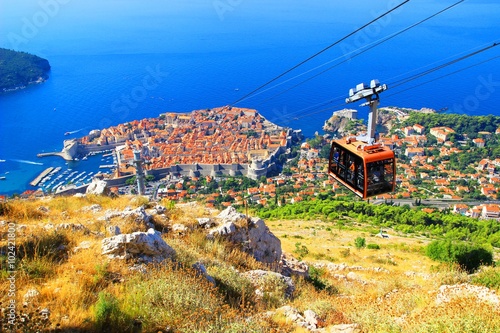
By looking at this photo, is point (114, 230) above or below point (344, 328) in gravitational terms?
above

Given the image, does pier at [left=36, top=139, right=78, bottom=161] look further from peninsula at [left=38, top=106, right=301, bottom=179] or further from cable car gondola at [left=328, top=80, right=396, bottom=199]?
cable car gondola at [left=328, top=80, right=396, bottom=199]

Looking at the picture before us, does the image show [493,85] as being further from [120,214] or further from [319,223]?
[120,214]

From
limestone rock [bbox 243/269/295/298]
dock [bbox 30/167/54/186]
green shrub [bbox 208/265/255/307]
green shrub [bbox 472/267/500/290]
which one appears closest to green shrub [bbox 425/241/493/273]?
green shrub [bbox 472/267/500/290]

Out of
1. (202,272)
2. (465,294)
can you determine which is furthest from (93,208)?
(465,294)

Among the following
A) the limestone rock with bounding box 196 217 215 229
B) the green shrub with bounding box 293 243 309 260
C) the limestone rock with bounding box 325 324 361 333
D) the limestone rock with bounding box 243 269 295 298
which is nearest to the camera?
the limestone rock with bounding box 325 324 361 333

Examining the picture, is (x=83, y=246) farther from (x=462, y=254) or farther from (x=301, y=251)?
(x=462, y=254)

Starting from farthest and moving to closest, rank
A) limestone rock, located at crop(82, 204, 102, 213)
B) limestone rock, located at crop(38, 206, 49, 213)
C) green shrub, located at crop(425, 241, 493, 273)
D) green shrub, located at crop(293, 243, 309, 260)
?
green shrub, located at crop(293, 243, 309, 260)
green shrub, located at crop(425, 241, 493, 273)
limestone rock, located at crop(82, 204, 102, 213)
limestone rock, located at crop(38, 206, 49, 213)
